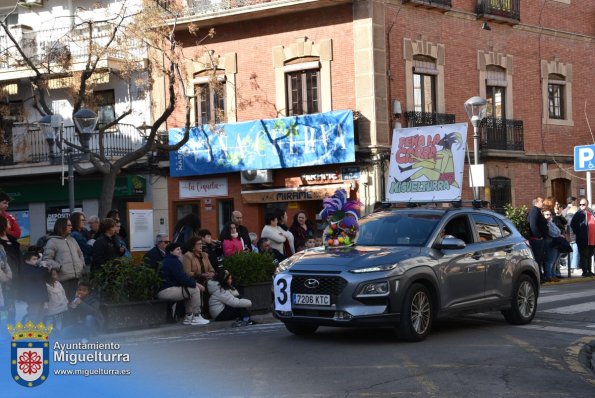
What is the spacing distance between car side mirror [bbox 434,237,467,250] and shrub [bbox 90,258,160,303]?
4471mm

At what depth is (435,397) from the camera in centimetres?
771

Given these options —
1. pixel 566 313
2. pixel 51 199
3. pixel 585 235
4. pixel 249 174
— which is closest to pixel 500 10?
pixel 249 174

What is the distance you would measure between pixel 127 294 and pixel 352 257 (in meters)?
3.98

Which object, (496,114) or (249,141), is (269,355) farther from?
(496,114)

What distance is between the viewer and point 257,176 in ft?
89.1

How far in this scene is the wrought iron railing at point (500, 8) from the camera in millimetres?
29172

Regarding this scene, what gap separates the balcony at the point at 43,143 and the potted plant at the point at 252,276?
1517 cm

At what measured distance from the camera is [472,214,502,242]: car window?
482 inches

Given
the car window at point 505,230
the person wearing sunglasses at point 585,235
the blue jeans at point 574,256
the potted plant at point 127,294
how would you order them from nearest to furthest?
the car window at point 505,230 < the potted plant at point 127,294 < the person wearing sunglasses at point 585,235 < the blue jeans at point 574,256

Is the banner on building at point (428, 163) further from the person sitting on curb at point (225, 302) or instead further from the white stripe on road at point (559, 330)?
the white stripe on road at point (559, 330)

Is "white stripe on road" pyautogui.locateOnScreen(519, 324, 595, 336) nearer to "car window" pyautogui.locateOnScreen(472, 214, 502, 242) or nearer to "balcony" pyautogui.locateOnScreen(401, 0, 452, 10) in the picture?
"car window" pyautogui.locateOnScreen(472, 214, 502, 242)

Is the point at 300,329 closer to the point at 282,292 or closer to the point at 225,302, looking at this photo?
the point at 282,292

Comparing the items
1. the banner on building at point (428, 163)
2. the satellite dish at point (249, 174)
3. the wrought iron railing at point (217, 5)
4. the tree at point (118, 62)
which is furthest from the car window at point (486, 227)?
the wrought iron railing at point (217, 5)

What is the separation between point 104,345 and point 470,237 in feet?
27.4
